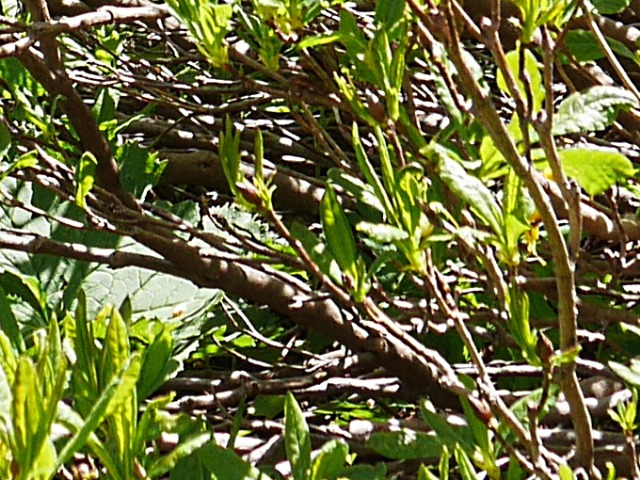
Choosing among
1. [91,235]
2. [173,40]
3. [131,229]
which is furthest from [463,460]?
[173,40]

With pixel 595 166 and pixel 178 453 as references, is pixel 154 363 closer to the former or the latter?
pixel 178 453

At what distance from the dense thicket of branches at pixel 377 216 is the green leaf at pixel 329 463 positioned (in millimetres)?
96

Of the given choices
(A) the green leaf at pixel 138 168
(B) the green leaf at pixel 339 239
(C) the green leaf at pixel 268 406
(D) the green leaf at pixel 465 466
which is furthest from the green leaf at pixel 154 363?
(A) the green leaf at pixel 138 168

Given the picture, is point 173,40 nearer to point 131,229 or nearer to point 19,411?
point 131,229

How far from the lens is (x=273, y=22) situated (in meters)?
0.96

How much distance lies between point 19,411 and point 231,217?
1.23 m

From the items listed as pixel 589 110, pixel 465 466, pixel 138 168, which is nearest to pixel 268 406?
pixel 138 168

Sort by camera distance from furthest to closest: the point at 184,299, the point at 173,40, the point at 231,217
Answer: the point at 173,40, the point at 231,217, the point at 184,299

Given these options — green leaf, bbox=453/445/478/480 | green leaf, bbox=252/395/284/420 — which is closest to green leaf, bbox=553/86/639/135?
green leaf, bbox=453/445/478/480

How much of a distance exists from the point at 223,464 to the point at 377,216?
69 cm

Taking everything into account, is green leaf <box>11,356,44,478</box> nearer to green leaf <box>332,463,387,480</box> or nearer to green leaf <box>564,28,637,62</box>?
green leaf <box>332,463,387,480</box>

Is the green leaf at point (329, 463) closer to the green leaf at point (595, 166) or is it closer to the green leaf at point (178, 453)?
the green leaf at point (178, 453)

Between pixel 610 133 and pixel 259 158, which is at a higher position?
pixel 259 158

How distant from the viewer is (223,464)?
0.80 metres
